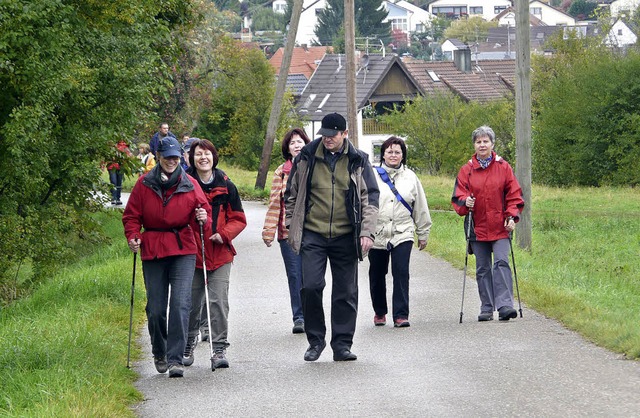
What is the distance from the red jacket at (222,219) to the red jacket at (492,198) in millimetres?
2720

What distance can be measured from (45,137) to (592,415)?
925 centimetres

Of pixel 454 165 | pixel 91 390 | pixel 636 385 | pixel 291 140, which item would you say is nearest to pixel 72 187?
pixel 291 140

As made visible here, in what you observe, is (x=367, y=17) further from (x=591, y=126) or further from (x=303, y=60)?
(x=591, y=126)

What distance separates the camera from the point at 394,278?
38.6 feet

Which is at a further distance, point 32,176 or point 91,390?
point 32,176

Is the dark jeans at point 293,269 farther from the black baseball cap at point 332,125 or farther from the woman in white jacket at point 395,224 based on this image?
the black baseball cap at point 332,125

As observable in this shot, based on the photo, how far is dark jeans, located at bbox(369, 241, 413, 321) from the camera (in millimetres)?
11617

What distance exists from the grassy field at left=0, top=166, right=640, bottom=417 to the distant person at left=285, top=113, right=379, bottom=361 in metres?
1.63

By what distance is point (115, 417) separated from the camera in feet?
25.0

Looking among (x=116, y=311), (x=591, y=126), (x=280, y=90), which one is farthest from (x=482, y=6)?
(x=116, y=311)

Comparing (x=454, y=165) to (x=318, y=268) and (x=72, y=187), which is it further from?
(x=318, y=268)

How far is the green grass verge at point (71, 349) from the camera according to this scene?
7.87 meters

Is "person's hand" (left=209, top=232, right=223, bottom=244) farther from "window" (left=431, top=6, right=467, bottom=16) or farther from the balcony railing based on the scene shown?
"window" (left=431, top=6, right=467, bottom=16)

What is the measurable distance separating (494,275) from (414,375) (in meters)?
3.08
